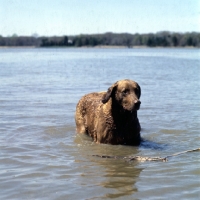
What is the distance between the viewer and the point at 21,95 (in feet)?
60.2

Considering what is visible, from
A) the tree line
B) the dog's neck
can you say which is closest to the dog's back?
the dog's neck

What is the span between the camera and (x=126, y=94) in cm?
845

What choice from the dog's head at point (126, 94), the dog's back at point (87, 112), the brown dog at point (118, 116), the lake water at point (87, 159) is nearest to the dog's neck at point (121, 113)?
the brown dog at point (118, 116)

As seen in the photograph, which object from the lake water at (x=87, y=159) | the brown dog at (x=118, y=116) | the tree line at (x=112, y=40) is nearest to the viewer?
the lake water at (x=87, y=159)

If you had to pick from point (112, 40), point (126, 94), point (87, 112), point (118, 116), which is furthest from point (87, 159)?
point (112, 40)

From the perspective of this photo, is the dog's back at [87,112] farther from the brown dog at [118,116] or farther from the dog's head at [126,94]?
the dog's head at [126,94]

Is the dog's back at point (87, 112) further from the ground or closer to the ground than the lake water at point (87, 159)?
further from the ground

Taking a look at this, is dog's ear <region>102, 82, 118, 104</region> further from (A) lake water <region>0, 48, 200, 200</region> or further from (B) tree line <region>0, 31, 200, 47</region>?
(B) tree line <region>0, 31, 200, 47</region>

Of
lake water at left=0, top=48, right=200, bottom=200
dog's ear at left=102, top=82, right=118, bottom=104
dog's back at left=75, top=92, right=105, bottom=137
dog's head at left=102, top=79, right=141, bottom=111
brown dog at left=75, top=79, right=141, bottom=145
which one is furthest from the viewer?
dog's back at left=75, top=92, right=105, bottom=137

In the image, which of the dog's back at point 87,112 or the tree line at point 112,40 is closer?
the dog's back at point 87,112

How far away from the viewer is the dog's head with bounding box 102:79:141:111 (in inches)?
324

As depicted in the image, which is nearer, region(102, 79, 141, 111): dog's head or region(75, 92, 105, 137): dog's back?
region(102, 79, 141, 111): dog's head

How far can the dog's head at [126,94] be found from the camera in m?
8.24

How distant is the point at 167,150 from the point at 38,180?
3090 millimetres
